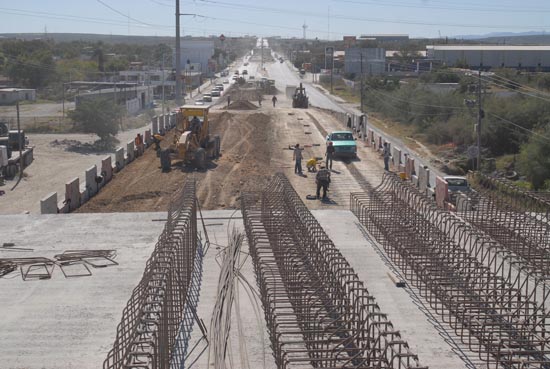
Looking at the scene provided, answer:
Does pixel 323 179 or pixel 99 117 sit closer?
pixel 323 179

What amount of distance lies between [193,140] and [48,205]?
10.5m

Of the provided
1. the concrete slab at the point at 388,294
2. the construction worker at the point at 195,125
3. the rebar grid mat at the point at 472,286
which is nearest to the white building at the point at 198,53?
the construction worker at the point at 195,125

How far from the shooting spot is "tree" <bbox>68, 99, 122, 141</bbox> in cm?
4328

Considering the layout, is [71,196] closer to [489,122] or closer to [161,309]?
[161,309]

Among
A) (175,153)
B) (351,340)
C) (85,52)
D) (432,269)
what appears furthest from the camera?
(85,52)

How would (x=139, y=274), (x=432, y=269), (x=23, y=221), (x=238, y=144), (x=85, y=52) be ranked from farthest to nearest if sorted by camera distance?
(x=85, y=52)
(x=238, y=144)
(x=23, y=221)
(x=139, y=274)
(x=432, y=269)

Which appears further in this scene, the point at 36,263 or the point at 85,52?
the point at 85,52

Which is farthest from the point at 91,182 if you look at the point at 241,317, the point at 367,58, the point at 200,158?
the point at 367,58

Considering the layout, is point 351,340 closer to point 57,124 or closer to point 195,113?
point 195,113

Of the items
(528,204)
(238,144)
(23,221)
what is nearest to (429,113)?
(238,144)

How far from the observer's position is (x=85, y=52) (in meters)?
155

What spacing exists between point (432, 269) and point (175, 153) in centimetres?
1892

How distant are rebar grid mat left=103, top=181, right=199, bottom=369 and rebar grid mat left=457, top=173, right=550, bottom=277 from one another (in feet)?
19.1

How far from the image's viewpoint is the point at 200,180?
28141 millimetres
